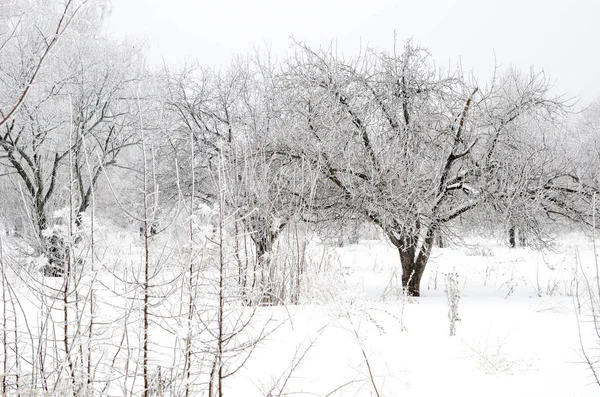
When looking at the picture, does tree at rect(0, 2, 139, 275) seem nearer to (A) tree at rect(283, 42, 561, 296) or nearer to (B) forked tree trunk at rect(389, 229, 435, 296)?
(A) tree at rect(283, 42, 561, 296)

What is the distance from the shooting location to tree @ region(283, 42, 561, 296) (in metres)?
6.57

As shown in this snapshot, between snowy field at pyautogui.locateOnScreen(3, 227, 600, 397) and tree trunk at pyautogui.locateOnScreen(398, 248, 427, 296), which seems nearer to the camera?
snowy field at pyautogui.locateOnScreen(3, 227, 600, 397)

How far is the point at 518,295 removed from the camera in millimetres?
7438

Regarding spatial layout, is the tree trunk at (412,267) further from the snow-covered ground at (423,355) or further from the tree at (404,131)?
the snow-covered ground at (423,355)

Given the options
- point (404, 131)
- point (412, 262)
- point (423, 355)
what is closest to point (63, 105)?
point (404, 131)

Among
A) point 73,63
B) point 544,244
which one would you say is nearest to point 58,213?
point 544,244

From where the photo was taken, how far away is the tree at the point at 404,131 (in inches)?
259

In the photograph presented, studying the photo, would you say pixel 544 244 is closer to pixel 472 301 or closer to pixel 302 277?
pixel 472 301

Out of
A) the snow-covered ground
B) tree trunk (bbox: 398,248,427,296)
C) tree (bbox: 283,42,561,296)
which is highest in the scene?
tree (bbox: 283,42,561,296)

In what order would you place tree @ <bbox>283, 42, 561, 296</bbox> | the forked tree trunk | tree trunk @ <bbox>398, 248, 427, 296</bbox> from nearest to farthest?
tree @ <bbox>283, 42, 561, 296</bbox> → the forked tree trunk → tree trunk @ <bbox>398, 248, 427, 296</bbox>

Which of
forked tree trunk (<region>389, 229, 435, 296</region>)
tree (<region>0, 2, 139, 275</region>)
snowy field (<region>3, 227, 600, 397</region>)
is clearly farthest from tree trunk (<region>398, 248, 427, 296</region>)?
tree (<region>0, 2, 139, 275</region>)

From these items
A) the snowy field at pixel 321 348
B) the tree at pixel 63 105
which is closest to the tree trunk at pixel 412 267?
the snowy field at pixel 321 348

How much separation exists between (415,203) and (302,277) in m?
1.85

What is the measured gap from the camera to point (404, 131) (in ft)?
23.5
